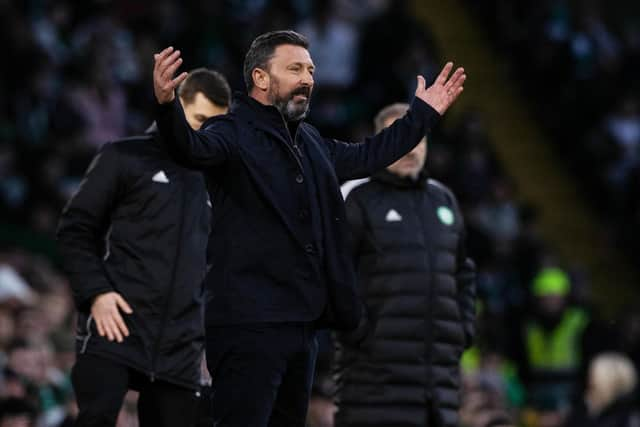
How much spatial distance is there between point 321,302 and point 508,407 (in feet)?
25.0

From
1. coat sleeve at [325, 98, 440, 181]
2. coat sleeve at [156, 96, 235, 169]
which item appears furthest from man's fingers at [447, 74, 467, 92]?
coat sleeve at [156, 96, 235, 169]

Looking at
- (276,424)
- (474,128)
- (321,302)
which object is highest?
(474,128)

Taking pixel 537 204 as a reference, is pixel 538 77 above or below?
above

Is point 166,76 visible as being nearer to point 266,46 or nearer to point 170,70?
point 170,70

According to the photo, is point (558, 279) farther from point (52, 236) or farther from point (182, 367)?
point (182, 367)

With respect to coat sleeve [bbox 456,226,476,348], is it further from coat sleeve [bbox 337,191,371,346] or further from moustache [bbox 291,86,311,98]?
moustache [bbox 291,86,311,98]

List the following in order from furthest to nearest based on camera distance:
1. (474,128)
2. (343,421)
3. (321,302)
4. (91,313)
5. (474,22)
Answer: (474,22)
(474,128)
(343,421)
(91,313)
(321,302)

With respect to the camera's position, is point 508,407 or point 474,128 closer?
point 508,407

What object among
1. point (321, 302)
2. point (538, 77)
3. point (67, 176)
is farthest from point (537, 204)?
point (321, 302)

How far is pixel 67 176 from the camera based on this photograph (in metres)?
13.5

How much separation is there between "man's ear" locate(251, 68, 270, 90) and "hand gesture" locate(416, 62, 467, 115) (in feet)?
2.12

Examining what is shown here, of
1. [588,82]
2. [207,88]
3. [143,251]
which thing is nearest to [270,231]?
[143,251]

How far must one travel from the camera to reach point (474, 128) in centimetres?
1762

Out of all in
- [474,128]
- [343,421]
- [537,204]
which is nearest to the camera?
[343,421]
